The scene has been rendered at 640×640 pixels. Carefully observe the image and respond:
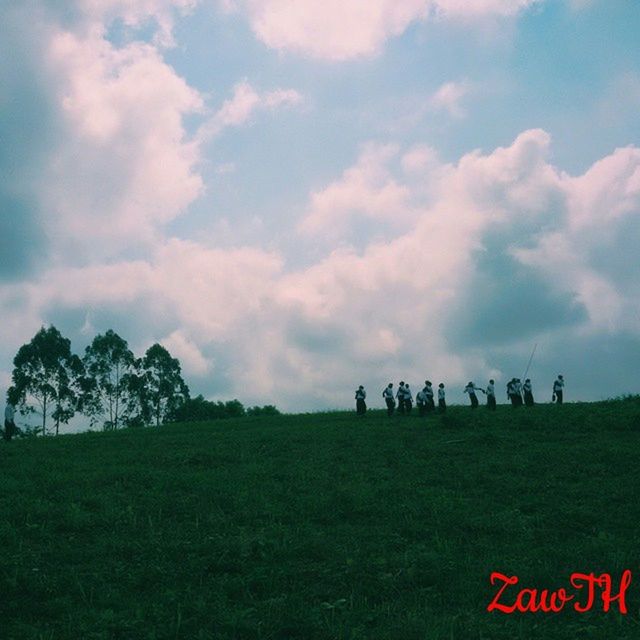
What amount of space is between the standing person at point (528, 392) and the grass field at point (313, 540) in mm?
15114

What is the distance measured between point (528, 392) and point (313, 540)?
2965cm

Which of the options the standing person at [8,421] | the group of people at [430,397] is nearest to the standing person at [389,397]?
the group of people at [430,397]

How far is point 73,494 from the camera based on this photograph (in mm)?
17078

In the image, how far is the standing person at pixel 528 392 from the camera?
131 ft

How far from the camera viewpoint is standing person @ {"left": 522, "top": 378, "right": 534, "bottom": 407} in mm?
39844

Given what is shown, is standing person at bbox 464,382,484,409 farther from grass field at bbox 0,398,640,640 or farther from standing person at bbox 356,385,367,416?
grass field at bbox 0,398,640,640

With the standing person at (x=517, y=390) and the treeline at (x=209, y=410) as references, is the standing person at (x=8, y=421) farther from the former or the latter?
the treeline at (x=209, y=410)

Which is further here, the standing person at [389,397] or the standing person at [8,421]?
the standing person at [389,397]

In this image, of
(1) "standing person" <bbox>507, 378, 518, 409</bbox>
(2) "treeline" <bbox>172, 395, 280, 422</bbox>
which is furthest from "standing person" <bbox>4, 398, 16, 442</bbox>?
(2) "treeline" <bbox>172, 395, 280, 422</bbox>

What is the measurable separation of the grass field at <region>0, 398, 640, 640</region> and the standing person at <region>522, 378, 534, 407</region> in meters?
15.1

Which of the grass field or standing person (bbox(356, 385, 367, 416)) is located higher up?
standing person (bbox(356, 385, 367, 416))

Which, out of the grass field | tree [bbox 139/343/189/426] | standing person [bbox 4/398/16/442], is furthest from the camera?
tree [bbox 139/343/189/426]

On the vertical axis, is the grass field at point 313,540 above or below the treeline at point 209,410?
below

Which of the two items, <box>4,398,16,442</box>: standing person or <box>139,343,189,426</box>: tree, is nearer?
<box>4,398,16,442</box>: standing person
